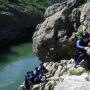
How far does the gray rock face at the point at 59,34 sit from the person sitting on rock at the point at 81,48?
7.29 m

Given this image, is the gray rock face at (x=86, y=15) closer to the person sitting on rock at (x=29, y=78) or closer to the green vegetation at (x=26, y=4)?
the person sitting on rock at (x=29, y=78)

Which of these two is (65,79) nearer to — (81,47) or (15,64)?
(81,47)

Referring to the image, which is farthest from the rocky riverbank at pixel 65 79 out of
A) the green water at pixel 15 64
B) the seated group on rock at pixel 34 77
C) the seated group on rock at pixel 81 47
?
the green water at pixel 15 64

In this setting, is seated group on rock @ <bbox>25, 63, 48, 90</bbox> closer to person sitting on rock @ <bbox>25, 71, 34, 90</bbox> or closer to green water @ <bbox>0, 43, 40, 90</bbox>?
person sitting on rock @ <bbox>25, 71, 34, 90</bbox>

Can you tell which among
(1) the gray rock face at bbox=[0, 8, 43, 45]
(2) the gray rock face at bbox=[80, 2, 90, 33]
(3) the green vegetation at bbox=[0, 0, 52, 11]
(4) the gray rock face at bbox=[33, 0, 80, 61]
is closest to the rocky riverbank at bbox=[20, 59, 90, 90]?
(4) the gray rock face at bbox=[33, 0, 80, 61]

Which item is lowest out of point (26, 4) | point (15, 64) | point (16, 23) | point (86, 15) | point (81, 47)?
point (15, 64)

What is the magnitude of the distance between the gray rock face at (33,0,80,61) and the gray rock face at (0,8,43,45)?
123ft

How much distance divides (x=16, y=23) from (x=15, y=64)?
91.7 feet

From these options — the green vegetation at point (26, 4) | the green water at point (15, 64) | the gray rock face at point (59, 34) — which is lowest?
the green water at point (15, 64)

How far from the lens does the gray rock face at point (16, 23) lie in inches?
2744

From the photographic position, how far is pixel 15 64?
157 ft

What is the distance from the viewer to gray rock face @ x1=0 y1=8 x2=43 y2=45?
6969cm

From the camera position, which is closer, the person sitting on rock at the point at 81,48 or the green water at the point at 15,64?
the person sitting on rock at the point at 81,48

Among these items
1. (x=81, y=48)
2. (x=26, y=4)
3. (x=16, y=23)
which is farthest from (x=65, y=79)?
(x=26, y=4)
